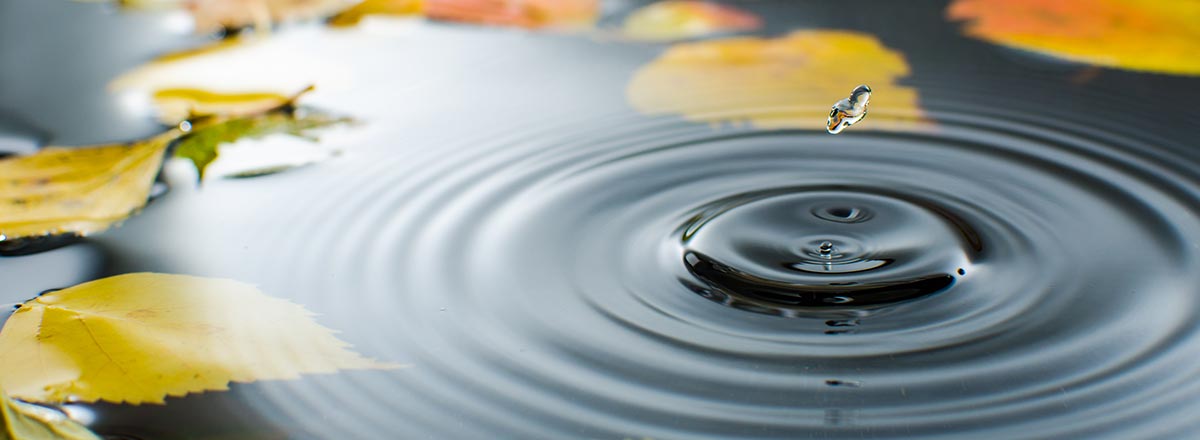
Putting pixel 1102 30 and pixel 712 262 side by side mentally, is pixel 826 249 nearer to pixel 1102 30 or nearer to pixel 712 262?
pixel 712 262

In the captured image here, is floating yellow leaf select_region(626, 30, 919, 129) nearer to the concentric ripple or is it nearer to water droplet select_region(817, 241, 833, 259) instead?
the concentric ripple

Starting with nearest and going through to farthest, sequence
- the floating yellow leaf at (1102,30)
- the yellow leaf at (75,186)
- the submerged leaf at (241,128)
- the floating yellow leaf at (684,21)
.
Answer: the yellow leaf at (75,186) < the submerged leaf at (241,128) < the floating yellow leaf at (1102,30) < the floating yellow leaf at (684,21)

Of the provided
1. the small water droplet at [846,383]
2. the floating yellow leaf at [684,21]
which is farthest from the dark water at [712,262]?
the floating yellow leaf at [684,21]

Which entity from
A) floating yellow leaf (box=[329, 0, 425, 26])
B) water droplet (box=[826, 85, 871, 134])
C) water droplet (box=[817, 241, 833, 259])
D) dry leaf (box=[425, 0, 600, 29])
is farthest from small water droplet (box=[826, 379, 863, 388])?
floating yellow leaf (box=[329, 0, 425, 26])

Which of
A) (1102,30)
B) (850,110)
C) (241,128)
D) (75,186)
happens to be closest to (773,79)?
(850,110)

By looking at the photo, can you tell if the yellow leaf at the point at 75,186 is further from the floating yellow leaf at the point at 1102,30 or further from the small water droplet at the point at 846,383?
the floating yellow leaf at the point at 1102,30

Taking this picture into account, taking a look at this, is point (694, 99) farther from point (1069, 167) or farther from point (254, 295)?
point (254, 295)
